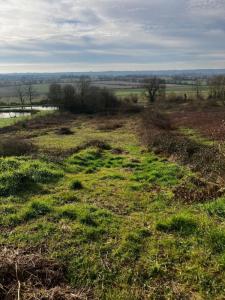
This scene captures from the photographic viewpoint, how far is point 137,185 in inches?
502

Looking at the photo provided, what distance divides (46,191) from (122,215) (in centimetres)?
336

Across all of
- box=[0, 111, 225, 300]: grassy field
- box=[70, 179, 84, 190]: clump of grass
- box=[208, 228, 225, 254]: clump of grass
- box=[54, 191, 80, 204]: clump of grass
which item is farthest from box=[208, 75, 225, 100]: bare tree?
box=[208, 228, 225, 254]: clump of grass

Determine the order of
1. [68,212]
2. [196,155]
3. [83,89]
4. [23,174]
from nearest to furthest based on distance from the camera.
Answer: [68,212], [23,174], [196,155], [83,89]

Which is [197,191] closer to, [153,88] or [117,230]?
[117,230]

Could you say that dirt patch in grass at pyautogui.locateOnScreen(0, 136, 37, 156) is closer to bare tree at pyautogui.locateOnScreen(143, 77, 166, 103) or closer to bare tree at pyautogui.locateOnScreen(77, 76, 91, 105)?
bare tree at pyautogui.locateOnScreen(77, 76, 91, 105)

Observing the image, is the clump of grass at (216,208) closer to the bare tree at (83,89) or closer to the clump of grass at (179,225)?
the clump of grass at (179,225)

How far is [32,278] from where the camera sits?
6250 mm

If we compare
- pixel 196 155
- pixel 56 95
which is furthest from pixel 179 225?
pixel 56 95

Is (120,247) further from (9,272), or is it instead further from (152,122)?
(152,122)

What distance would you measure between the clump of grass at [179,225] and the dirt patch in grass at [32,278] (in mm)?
2877

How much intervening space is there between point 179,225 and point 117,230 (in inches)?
60.8

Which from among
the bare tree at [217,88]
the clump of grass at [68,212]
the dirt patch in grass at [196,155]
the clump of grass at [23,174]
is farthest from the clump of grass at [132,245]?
the bare tree at [217,88]

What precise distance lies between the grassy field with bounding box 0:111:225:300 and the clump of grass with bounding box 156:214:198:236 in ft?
0.08

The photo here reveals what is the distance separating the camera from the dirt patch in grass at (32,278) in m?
5.78
